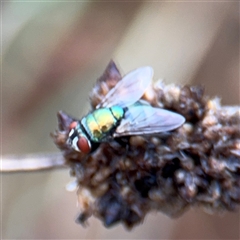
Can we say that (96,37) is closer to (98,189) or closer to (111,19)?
(111,19)

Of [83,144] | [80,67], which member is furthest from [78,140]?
[80,67]

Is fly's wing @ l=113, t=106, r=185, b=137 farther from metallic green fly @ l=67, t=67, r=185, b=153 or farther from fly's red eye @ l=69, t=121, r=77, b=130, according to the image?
fly's red eye @ l=69, t=121, r=77, b=130

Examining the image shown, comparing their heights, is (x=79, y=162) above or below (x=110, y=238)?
above

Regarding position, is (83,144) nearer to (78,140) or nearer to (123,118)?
(78,140)

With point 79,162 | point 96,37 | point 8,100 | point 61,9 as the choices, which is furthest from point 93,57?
point 79,162

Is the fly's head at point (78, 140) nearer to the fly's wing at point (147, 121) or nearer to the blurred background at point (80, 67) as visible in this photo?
the fly's wing at point (147, 121)

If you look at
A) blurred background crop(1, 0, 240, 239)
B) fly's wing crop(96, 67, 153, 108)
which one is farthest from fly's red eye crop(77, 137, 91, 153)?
blurred background crop(1, 0, 240, 239)

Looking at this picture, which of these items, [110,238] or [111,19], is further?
[111,19]

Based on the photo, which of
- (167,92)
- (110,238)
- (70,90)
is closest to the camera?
(167,92)
